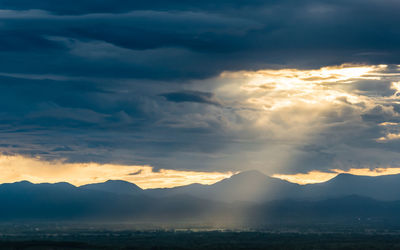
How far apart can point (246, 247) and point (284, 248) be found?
43.9ft

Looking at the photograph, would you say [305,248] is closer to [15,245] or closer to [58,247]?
[58,247]

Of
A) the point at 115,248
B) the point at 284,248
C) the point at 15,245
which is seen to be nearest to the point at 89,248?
the point at 115,248

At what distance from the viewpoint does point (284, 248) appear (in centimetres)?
19138

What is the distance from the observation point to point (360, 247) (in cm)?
19800

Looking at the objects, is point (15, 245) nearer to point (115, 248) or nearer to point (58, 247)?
point (58, 247)

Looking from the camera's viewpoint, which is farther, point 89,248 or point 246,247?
point 246,247

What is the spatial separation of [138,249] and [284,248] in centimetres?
4488

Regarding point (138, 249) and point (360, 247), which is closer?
point (138, 249)

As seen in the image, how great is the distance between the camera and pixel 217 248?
630 ft

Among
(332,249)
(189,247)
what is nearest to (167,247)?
(189,247)

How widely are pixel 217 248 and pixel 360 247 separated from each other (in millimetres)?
46227

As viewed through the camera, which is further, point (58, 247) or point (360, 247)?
point (360, 247)

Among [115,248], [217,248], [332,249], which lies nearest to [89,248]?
[115,248]

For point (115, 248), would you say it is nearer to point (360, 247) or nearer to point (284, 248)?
point (284, 248)
